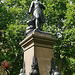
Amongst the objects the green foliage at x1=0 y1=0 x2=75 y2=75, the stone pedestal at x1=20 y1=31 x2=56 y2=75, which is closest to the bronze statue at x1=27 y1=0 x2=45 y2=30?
the stone pedestal at x1=20 y1=31 x2=56 y2=75

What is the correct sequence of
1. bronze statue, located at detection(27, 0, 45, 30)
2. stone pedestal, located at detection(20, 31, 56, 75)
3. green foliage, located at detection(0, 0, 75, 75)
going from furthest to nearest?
green foliage, located at detection(0, 0, 75, 75) → bronze statue, located at detection(27, 0, 45, 30) → stone pedestal, located at detection(20, 31, 56, 75)

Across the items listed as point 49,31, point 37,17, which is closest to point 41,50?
point 37,17

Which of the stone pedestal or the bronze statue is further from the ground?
the bronze statue

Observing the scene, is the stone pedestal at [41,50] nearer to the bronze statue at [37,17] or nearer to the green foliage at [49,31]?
the bronze statue at [37,17]

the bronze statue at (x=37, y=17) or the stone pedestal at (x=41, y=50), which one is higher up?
the bronze statue at (x=37, y=17)

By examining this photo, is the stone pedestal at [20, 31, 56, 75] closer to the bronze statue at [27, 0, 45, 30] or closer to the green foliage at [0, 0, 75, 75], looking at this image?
the bronze statue at [27, 0, 45, 30]

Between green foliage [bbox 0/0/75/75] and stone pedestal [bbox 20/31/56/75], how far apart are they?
7655 millimetres

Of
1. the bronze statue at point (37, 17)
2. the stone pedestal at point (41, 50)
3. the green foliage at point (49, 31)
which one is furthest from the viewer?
the green foliage at point (49, 31)

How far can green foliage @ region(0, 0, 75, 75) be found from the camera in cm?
1311

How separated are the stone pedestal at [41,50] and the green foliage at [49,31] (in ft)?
25.1

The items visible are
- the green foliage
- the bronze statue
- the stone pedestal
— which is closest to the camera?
the stone pedestal

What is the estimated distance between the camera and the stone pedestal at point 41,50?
503cm

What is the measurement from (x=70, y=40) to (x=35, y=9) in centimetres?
768

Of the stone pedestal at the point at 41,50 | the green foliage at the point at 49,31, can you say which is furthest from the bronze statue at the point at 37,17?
the green foliage at the point at 49,31
